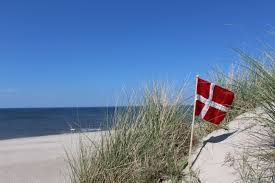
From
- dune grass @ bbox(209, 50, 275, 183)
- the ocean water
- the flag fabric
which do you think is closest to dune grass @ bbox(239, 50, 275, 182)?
dune grass @ bbox(209, 50, 275, 183)

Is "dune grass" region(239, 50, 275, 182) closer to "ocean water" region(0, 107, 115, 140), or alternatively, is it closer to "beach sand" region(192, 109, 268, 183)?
"beach sand" region(192, 109, 268, 183)

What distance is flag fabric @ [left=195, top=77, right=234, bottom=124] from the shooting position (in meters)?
5.22

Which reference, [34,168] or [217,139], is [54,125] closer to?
[34,168]

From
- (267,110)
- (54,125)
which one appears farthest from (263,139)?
(54,125)

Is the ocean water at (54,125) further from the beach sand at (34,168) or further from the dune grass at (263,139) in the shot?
the dune grass at (263,139)

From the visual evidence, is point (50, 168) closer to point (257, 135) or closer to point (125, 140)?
point (125, 140)

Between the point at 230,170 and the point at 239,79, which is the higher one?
the point at 239,79

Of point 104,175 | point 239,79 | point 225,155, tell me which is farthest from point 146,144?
point 239,79

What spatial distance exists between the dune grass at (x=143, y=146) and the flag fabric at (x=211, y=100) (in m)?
0.76

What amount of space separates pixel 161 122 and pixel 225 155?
4.02 feet

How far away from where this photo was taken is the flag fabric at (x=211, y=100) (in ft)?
17.1

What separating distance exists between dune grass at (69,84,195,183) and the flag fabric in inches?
30.0

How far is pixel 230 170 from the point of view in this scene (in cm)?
463

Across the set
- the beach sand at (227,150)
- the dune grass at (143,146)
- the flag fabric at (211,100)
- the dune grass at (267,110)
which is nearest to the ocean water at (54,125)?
the dune grass at (143,146)
